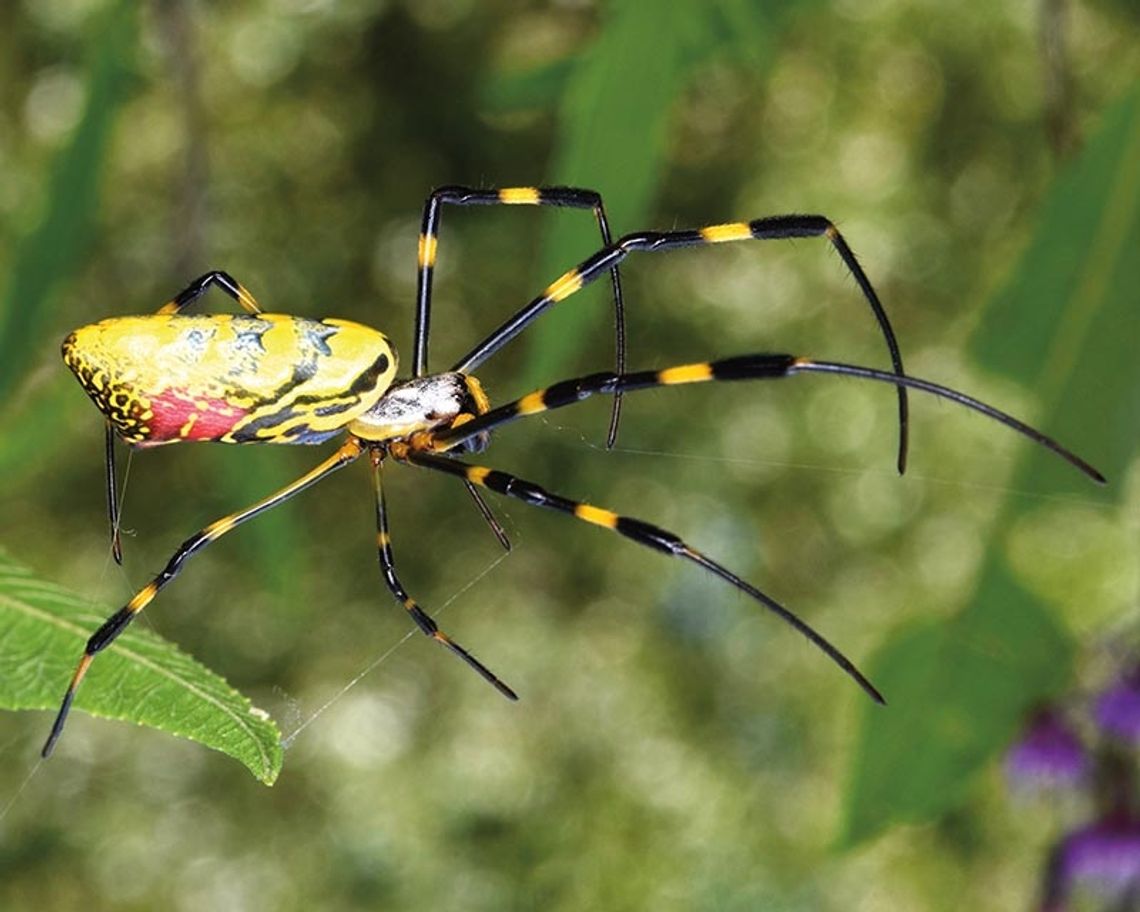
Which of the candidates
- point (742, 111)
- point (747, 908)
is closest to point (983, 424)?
point (742, 111)

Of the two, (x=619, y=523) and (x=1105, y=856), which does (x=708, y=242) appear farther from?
(x=1105, y=856)

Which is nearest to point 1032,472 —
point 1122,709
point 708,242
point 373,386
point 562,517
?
point 1122,709

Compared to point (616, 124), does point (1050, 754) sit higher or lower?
lower

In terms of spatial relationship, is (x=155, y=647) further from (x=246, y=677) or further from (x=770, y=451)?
(x=770, y=451)

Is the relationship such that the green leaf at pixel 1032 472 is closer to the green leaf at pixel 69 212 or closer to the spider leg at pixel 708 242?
the spider leg at pixel 708 242

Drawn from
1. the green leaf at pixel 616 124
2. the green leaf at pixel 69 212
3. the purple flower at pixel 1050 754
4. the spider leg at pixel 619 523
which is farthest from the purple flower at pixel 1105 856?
the green leaf at pixel 69 212

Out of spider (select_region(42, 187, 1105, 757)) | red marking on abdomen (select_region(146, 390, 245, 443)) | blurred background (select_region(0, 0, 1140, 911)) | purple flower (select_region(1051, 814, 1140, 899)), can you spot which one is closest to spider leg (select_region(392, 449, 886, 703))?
spider (select_region(42, 187, 1105, 757))

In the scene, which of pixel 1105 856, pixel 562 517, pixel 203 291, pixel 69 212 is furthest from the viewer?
pixel 562 517
